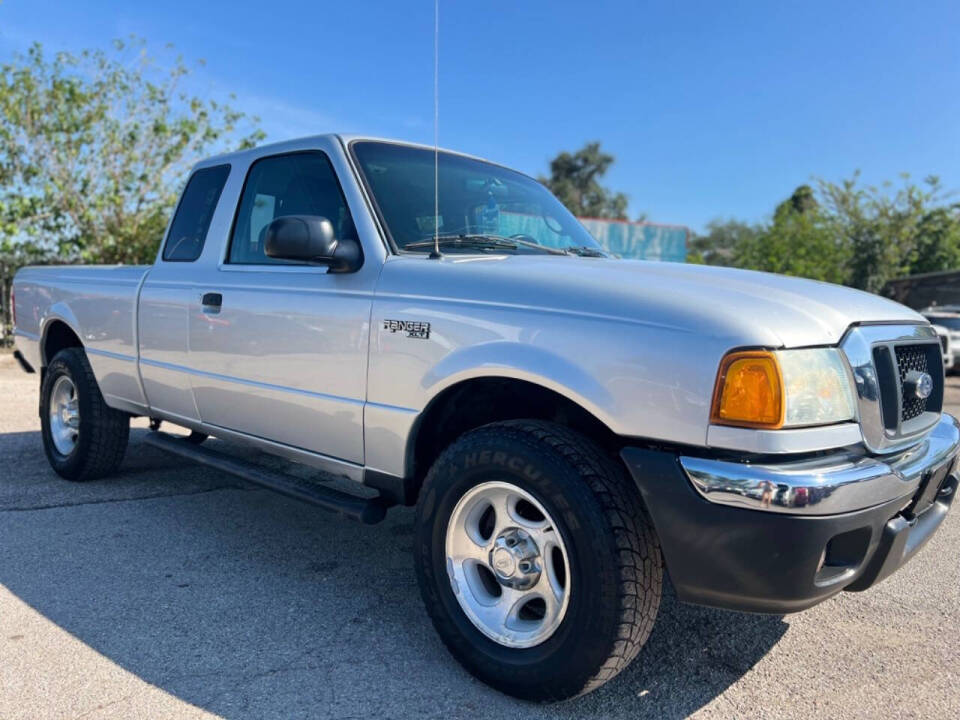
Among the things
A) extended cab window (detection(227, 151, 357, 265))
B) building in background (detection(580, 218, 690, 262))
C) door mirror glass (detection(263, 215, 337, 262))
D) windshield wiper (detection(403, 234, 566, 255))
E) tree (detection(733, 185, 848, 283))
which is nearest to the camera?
door mirror glass (detection(263, 215, 337, 262))

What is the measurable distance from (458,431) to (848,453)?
140cm

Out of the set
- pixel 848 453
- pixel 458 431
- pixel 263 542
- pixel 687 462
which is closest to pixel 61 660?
pixel 263 542

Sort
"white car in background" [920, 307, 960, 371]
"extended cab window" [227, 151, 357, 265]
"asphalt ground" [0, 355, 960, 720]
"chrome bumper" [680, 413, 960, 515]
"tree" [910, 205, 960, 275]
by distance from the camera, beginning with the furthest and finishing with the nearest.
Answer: "tree" [910, 205, 960, 275]
"white car in background" [920, 307, 960, 371]
"extended cab window" [227, 151, 357, 265]
"asphalt ground" [0, 355, 960, 720]
"chrome bumper" [680, 413, 960, 515]

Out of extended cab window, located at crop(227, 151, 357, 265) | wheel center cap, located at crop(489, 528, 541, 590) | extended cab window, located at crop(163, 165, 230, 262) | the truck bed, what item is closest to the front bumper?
wheel center cap, located at crop(489, 528, 541, 590)

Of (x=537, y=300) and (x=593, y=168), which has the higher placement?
(x=593, y=168)

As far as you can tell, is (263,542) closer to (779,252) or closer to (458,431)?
(458,431)

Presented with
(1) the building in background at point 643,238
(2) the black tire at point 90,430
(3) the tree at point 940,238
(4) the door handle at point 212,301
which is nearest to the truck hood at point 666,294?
(4) the door handle at point 212,301

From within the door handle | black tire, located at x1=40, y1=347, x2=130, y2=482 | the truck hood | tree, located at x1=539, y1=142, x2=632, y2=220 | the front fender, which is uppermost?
tree, located at x1=539, y1=142, x2=632, y2=220

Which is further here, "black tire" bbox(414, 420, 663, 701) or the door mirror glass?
the door mirror glass

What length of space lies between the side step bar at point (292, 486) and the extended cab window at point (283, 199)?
98 centimetres

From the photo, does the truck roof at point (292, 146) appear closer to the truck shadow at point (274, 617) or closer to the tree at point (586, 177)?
the truck shadow at point (274, 617)

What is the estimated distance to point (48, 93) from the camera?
13016 millimetres

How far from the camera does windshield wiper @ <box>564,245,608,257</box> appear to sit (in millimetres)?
3541

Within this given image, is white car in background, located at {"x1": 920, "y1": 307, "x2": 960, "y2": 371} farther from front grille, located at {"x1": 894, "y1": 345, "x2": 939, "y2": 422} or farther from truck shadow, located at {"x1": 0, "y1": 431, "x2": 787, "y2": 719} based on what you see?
truck shadow, located at {"x1": 0, "y1": 431, "x2": 787, "y2": 719}
